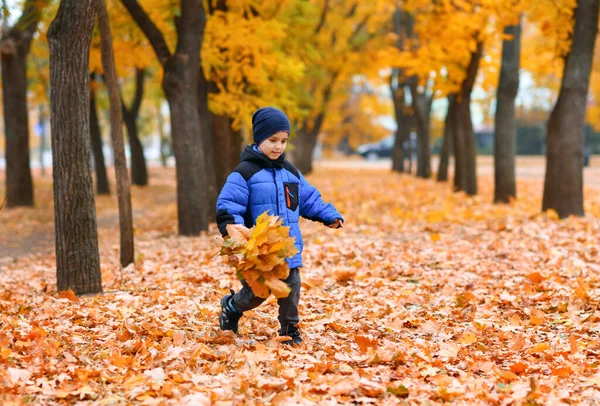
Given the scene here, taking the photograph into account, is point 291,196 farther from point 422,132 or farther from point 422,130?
point 422,132

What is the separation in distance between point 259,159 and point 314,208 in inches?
23.6

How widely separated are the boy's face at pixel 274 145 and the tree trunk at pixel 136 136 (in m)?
20.9

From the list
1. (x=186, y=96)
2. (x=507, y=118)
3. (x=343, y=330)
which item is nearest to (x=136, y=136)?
(x=507, y=118)

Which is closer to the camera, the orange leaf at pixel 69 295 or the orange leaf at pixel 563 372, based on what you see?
the orange leaf at pixel 563 372

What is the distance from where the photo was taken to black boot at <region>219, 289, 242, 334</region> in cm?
527

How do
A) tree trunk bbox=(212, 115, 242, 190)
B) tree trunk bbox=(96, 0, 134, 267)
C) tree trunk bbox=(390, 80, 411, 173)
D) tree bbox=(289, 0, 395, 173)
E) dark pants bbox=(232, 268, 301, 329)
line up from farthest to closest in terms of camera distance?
1. tree trunk bbox=(390, 80, 411, 173)
2. tree bbox=(289, 0, 395, 173)
3. tree trunk bbox=(212, 115, 242, 190)
4. tree trunk bbox=(96, 0, 134, 267)
5. dark pants bbox=(232, 268, 301, 329)

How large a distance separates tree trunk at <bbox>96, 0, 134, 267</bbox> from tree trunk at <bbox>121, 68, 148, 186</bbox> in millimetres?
16730

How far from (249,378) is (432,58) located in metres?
16.3

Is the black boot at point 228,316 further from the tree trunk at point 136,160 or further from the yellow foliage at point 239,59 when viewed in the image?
the tree trunk at point 136,160

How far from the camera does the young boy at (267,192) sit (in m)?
4.88

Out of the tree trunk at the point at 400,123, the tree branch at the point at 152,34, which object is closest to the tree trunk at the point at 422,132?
the tree trunk at the point at 400,123

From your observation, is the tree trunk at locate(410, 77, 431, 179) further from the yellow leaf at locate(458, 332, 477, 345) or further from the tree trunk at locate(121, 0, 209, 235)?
the yellow leaf at locate(458, 332, 477, 345)

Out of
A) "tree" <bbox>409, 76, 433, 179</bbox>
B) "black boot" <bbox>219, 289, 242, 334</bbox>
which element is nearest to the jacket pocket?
"black boot" <bbox>219, 289, 242, 334</bbox>

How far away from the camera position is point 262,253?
14.9ft
